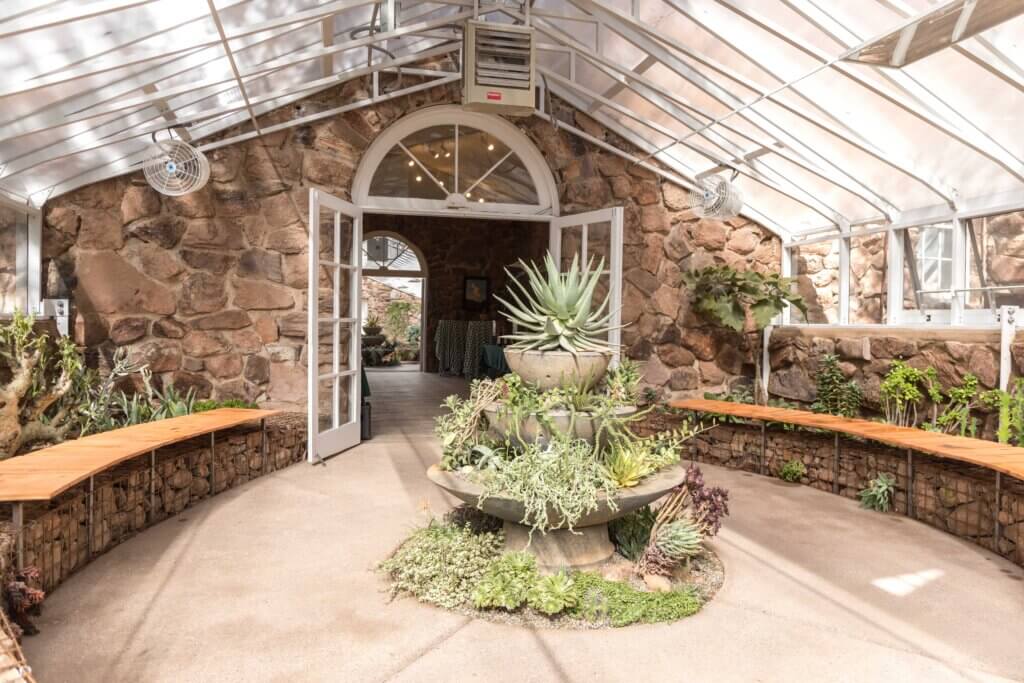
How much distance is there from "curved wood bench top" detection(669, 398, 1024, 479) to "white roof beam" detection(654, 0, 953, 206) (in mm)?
1670

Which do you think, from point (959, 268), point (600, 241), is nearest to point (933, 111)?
point (959, 268)

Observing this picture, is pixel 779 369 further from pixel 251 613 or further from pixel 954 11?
pixel 251 613

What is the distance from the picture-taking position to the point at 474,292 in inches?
489

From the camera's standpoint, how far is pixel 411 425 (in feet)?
22.9

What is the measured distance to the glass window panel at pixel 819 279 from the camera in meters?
6.23

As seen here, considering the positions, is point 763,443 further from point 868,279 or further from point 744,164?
point 744,164

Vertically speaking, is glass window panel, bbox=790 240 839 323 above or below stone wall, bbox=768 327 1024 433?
above

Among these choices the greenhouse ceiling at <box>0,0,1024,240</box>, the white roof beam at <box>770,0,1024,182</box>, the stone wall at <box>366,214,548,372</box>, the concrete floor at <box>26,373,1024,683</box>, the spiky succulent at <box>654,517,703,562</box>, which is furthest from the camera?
the stone wall at <box>366,214,548,372</box>

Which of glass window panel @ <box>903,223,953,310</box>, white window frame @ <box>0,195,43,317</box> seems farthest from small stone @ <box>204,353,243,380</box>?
glass window panel @ <box>903,223,953,310</box>

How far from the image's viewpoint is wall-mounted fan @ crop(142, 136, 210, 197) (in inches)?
181

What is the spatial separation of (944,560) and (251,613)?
10.3ft

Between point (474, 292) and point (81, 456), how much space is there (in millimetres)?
9407

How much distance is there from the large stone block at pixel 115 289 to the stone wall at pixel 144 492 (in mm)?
1301

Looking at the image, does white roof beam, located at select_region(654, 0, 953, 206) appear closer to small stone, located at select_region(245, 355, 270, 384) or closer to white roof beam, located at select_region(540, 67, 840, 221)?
white roof beam, located at select_region(540, 67, 840, 221)
